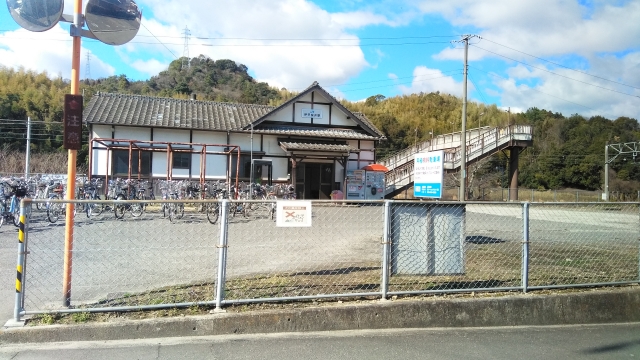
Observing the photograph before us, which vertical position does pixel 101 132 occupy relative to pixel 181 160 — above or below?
above

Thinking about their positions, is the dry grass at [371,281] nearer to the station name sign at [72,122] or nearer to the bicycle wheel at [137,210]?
the station name sign at [72,122]

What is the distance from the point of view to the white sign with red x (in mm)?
4820

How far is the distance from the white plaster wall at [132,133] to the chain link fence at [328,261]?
13766mm

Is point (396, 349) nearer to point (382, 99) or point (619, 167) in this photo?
point (619, 167)

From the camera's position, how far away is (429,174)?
6.84 m

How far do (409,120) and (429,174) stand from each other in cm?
5378

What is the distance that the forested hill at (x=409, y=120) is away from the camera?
40.3 m

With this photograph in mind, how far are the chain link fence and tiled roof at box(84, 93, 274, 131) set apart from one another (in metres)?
14.0

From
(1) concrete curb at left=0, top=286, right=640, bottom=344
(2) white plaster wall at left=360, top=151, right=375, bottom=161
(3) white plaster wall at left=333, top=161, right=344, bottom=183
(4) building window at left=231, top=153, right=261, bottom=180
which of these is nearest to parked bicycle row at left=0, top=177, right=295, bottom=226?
(4) building window at left=231, top=153, right=261, bottom=180

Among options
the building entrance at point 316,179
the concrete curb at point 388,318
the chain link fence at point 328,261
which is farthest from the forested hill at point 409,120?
the concrete curb at point 388,318

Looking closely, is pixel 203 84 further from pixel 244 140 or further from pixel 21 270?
pixel 21 270

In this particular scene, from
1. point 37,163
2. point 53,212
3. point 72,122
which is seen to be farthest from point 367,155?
point 37,163

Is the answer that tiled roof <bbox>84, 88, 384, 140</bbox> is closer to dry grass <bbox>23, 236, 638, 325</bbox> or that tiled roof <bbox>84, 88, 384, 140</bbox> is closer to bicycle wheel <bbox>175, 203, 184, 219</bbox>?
bicycle wheel <bbox>175, 203, 184, 219</bbox>

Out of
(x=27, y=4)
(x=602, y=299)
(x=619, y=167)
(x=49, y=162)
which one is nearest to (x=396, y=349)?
(x=602, y=299)
